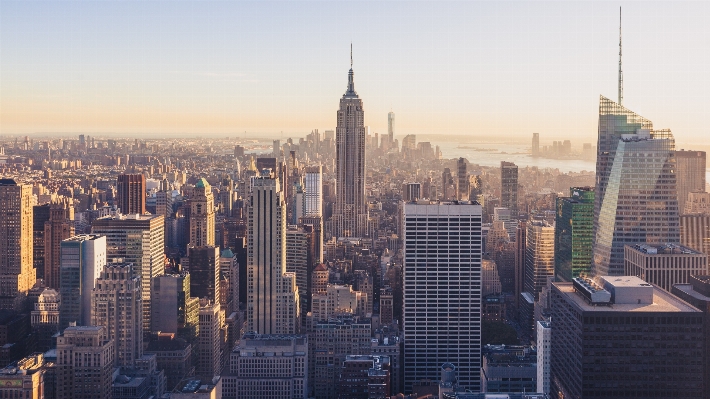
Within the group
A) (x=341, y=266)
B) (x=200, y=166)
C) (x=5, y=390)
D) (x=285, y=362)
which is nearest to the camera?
(x=5, y=390)

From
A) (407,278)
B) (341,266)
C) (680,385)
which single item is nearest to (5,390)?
(407,278)

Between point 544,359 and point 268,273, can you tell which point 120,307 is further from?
point 544,359

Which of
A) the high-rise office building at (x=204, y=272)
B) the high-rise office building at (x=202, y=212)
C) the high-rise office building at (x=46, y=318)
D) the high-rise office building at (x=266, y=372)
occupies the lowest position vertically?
A: the high-rise office building at (x=266, y=372)

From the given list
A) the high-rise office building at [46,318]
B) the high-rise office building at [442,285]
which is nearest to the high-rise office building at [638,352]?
the high-rise office building at [442,285]

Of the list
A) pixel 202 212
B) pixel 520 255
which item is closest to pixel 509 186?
pixel 520 255

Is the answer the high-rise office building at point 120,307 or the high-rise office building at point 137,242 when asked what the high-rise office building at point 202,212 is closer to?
the high-rise office building at point 137,242

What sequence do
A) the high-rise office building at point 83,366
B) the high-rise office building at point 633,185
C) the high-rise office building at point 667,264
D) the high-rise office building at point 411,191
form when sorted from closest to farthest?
the high-rise office building at point 83,366, the high-rise office building at point 667,264, the high-rise office building at point 633,185, the high-rise office building at point 411,191

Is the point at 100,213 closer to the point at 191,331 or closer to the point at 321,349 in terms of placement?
the point at 191,331
